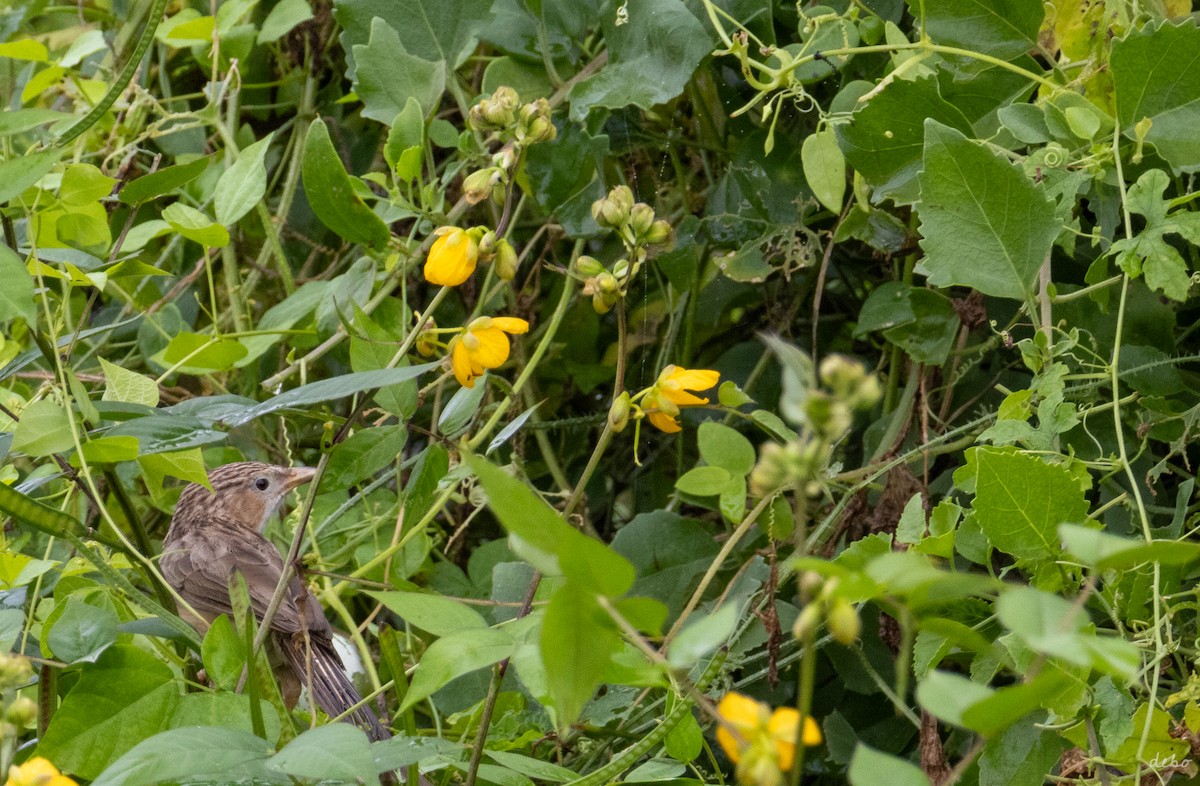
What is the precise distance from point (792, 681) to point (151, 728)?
99 centimetres

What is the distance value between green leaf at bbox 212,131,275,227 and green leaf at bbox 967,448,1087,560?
1.00m

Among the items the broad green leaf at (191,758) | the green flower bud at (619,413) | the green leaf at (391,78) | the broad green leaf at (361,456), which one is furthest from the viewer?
the green leaf at (391,78)

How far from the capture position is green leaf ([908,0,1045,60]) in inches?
59.1

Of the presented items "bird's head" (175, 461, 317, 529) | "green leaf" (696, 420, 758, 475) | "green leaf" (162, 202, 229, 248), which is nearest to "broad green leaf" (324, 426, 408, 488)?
"green leaf" (696, 420, 758, 475)

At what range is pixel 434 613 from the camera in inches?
39.9

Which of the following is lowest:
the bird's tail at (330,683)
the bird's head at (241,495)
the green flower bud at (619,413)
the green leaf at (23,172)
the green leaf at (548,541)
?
the bird's head at (241,495)

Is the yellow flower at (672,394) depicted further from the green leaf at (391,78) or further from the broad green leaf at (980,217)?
the green leaf at (391,78)

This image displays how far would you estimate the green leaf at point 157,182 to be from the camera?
1.35 metres

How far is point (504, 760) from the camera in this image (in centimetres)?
110

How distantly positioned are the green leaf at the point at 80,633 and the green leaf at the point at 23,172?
39 centimetres

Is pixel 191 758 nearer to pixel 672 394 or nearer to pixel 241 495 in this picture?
pixel 672 394

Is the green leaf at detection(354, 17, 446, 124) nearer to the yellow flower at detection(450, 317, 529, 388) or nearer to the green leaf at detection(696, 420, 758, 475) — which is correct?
the yellow flower at detection(450, 317, 529, 388)

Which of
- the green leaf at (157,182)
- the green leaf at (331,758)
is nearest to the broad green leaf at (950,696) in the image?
the green leaf at (331,758)

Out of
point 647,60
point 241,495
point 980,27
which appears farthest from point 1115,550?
point 241,495
